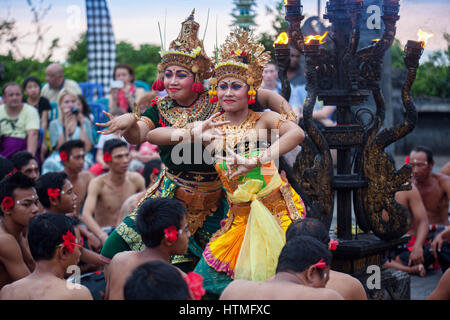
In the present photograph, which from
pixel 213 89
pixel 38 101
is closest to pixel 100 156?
pixel 38 101

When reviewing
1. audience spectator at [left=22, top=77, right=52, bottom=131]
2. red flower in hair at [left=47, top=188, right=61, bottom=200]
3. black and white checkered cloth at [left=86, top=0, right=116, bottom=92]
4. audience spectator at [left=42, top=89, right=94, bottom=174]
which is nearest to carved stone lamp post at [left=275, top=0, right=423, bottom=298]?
red flower in hair at [left=47, top=188, right=61, bottom=200]

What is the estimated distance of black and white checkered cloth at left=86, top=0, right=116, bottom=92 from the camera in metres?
10.3

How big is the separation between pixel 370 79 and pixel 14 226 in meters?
2.87

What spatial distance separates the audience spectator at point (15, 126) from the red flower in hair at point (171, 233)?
4802 millimetres

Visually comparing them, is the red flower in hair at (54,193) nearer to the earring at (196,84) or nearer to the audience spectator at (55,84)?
the earring at (196,84)

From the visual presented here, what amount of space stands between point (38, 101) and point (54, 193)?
11.2 ft

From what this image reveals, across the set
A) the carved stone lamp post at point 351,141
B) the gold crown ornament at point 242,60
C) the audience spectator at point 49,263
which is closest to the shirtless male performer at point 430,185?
the carved stone lamp post at point 351,141

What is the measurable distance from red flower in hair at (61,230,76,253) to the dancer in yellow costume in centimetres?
80

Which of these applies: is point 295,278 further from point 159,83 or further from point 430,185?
point 430,185

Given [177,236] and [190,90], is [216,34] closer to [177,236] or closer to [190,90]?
[190,90]

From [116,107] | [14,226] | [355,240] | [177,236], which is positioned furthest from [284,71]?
[116,107]

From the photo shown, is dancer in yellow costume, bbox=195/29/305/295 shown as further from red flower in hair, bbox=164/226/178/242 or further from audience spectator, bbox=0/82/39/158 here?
audience spectator, bbox=0/82/39/158

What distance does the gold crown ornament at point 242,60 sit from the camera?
3.98 meters

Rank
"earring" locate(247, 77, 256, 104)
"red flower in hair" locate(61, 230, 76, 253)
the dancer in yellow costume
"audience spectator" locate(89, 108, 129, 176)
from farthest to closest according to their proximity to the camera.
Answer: "audience spectator" locate(89, 108, 129, 176) < "earring" locate(247, 77, 256, 104) < the dancer in yellow costume < "red flower in hair" locate(61, 230, 76, 253)
